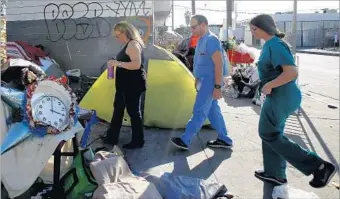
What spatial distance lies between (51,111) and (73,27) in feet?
19.0

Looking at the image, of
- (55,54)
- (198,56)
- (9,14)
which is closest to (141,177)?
(198,56)

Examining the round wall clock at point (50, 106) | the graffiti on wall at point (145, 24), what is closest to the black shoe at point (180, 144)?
the round wall clock at point (50, 106)

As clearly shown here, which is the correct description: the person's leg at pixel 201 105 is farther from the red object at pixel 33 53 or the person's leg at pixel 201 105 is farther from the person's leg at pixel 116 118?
the red object at pixel 33 53

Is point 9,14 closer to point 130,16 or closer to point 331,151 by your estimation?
point 130,16

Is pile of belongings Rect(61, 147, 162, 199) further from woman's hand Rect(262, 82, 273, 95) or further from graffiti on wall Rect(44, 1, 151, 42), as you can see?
graffiti on wall Rect(44, 1, 151, 42)

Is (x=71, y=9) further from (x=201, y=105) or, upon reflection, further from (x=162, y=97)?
(x=201, y=105)

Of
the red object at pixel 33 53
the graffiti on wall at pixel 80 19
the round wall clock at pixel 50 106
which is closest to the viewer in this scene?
the round wall clock at pixel 50 106

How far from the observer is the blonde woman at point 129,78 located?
4746mm

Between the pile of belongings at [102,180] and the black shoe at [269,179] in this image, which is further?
the black shoe at [269,179]

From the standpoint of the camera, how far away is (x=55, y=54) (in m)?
9.05

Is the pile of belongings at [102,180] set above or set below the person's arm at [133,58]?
below

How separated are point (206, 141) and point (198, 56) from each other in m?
1.28

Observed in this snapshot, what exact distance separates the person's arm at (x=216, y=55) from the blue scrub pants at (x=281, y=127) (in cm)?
102

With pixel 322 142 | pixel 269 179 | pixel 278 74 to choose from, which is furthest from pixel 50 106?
pixel 322 142
